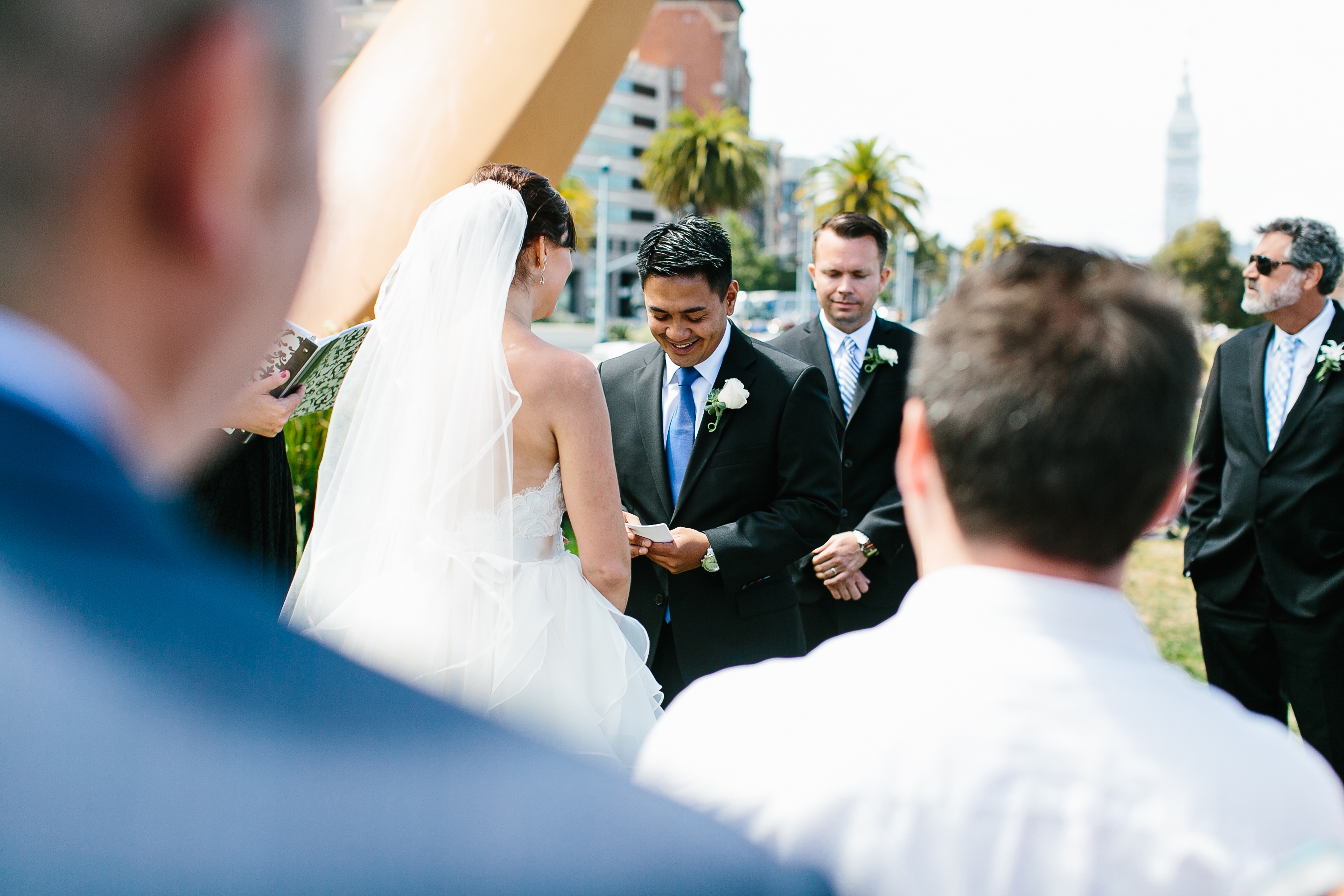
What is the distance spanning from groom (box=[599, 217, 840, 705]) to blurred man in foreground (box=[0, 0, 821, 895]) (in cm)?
317

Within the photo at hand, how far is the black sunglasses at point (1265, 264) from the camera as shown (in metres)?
4.90

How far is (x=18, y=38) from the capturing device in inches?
17.2

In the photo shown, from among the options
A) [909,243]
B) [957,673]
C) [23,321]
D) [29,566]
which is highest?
[909,243]

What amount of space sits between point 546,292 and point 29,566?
9.97 ft

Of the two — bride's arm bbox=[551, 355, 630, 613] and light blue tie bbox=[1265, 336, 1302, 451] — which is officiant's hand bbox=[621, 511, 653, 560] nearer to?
bride's arm bbox=[551, 355, 630, 613]

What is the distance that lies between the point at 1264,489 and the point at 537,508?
3.94 metres

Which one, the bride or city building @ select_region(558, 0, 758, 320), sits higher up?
city building @ select_region(558, 0, 758, 320)

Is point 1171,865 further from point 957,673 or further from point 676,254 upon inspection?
point 676,254

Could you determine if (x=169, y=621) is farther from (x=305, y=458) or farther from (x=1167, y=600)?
(x=1167, y=600)

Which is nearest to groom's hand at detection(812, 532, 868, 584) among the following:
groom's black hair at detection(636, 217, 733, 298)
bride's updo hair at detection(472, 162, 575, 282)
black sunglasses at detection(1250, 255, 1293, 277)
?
groom's black hair at detection(636, 217, 733, 298)

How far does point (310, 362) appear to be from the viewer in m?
3.53

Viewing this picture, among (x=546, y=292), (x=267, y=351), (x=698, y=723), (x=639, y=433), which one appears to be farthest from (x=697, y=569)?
(x=267, y=351)

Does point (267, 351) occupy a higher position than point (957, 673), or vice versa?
point (267, 351)

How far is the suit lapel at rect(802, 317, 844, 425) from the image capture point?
16.0 feet
